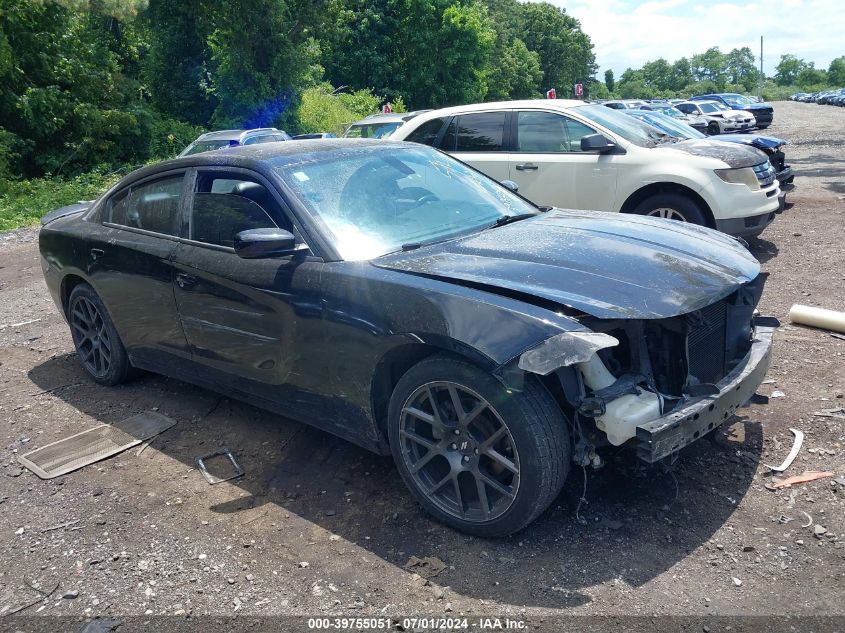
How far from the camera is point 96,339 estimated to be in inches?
206

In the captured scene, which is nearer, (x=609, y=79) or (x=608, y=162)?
(x=608, y=162)

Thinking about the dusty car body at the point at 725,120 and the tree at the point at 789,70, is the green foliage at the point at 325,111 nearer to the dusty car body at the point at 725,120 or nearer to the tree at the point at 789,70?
the dusty car body at the point at 725,120

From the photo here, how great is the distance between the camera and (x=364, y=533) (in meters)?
3.26

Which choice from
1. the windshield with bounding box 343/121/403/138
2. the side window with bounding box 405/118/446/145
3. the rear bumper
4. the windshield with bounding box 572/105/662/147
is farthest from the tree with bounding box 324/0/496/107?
the rear bumper

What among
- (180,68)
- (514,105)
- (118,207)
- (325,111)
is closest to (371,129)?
(514,105)

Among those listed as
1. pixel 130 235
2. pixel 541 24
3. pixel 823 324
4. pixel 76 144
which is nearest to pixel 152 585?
pixel 130 235

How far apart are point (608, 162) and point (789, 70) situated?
16864 centimetres

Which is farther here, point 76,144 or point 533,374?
point 76,144

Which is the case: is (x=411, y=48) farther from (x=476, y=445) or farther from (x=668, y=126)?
(x=476, y=445)

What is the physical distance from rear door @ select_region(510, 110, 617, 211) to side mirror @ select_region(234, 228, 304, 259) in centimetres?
489

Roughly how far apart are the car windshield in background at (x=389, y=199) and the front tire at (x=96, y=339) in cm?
205

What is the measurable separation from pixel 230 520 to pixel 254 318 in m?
1.04

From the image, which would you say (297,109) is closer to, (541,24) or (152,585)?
(152,585)

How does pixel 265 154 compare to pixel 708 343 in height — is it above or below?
above
